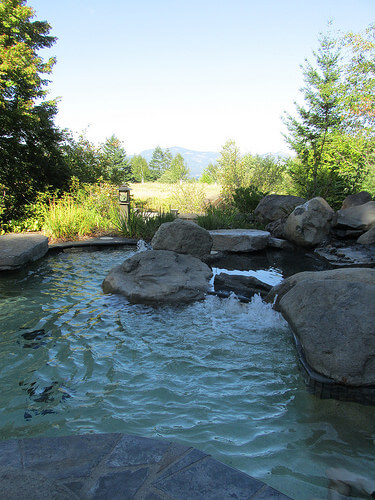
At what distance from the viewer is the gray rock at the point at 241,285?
5.39 metres

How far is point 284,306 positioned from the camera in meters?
3.49

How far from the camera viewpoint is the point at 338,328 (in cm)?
301

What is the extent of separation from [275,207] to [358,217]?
2264 millimetres

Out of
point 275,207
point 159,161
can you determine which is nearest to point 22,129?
point 275,207

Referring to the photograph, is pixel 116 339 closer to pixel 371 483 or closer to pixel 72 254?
pixel 371 483

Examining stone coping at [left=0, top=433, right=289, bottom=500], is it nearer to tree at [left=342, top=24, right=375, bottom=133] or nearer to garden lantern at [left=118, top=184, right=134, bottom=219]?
garden lantern at [left=118, top=184, right=134, bottom=219]

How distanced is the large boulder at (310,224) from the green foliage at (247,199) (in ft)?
10.6

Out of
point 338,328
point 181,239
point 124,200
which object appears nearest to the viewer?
point 338,328

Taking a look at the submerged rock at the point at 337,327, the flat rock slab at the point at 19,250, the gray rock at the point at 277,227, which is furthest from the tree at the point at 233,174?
the submerged rock at the point at 337,327

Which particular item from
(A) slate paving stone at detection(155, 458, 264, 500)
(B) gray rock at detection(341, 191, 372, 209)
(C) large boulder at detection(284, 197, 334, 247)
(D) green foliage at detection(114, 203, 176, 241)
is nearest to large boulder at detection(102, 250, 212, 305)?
(D) green foliage at detection(114, 203, 176, 241)

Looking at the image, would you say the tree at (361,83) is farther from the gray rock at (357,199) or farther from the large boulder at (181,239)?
the large boulder at (181,239)

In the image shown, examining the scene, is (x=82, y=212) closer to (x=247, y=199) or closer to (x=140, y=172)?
(x=247, y=199)

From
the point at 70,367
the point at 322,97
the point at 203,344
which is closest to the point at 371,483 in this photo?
the point at 203,344

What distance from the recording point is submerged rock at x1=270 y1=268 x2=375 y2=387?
2871 millimetres
